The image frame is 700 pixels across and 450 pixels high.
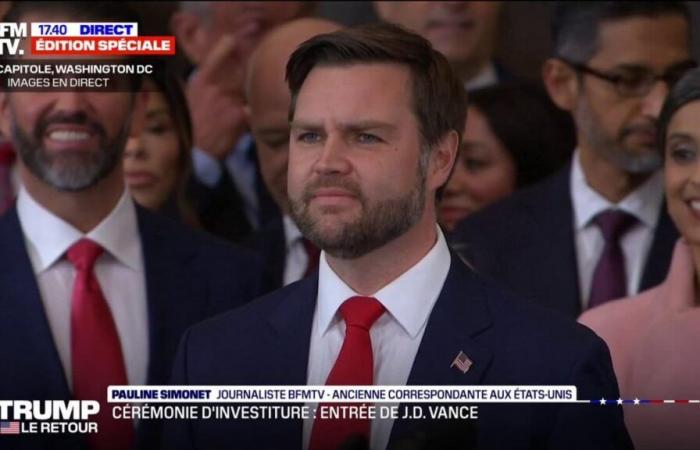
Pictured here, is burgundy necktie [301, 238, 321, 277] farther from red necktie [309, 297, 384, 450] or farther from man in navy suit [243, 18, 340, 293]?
red necktie [309, 297, 384, 450]

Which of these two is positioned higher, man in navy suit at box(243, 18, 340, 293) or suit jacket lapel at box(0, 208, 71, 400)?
man in navy suit at box(243, 18, 340, 293)

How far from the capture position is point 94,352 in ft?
10.4

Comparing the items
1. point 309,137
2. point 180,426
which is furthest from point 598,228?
point 180,426

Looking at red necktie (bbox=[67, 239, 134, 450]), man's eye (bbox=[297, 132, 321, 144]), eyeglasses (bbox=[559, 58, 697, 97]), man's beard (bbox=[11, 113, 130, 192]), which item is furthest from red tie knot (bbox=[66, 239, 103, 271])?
eyeglasses (bbox=[559, 58, 697, 97])

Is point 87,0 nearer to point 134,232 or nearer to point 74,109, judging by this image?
point 74,109

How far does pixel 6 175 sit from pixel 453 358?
95cm

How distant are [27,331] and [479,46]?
104 centimetres

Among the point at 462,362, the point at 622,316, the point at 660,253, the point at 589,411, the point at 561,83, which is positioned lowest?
the point at 589,411

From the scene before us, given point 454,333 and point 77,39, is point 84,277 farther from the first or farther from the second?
point 454,333

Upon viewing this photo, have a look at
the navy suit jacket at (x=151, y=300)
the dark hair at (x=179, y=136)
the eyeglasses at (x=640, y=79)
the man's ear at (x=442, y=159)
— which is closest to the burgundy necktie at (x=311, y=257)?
the navy suit jacket at (x=151, y=300)

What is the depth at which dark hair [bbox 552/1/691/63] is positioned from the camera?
3232 millimetres

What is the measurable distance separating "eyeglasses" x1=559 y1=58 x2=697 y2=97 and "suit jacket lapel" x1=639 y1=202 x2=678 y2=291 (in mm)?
225

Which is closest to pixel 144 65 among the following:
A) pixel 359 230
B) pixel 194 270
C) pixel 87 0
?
pixel 87 0

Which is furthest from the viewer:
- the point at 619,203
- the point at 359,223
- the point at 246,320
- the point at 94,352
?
the point at 619,203
